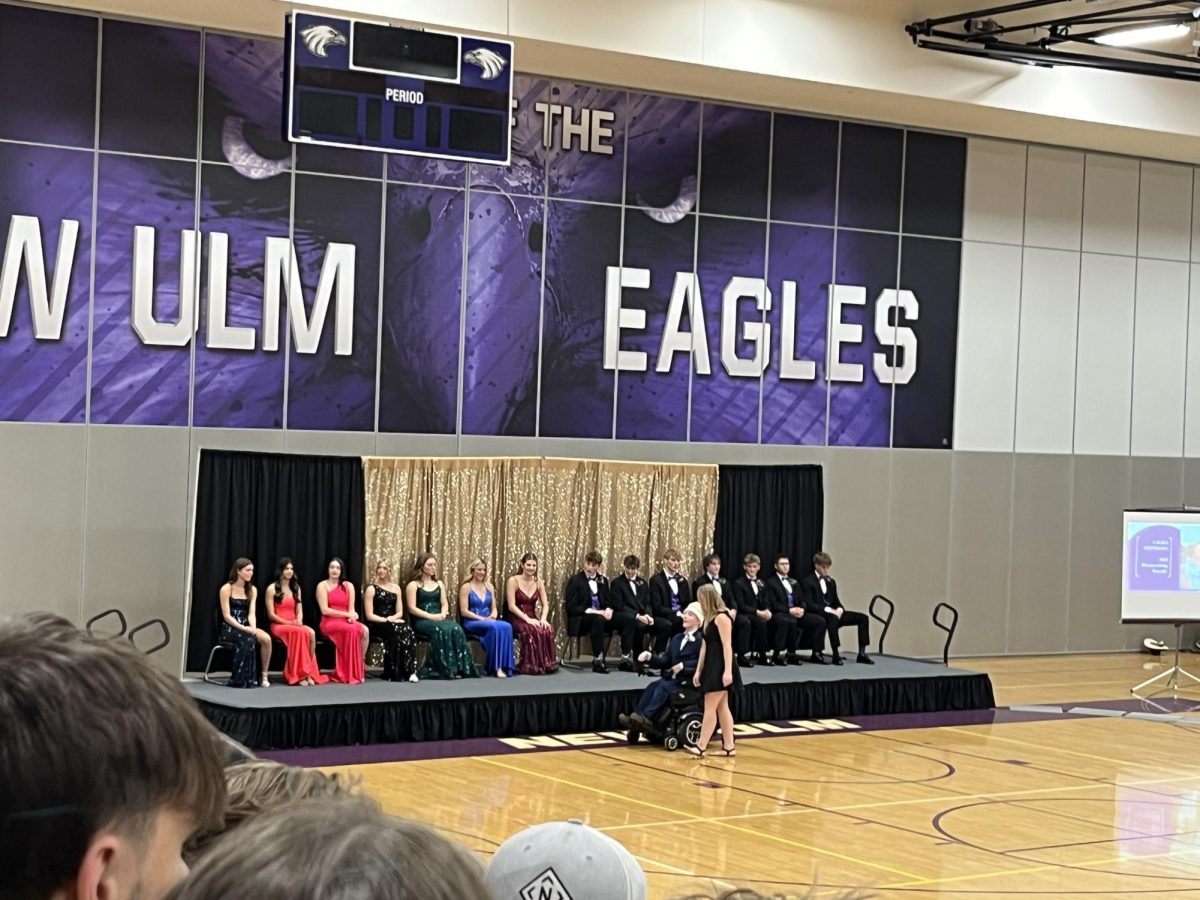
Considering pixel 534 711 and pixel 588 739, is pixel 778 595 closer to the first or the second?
pixel 588 739

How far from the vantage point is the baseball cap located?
174 centimetres

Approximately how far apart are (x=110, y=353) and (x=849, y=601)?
9.19 meters

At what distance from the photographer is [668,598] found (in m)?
17.2

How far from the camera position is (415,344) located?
16984 millimetres

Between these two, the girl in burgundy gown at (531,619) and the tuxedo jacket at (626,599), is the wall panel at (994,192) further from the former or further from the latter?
the girl in burgundy gown at (531,619)

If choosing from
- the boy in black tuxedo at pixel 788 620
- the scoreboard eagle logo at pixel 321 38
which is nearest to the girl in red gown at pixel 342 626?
the boy in black tuxedo at pixel 788 620

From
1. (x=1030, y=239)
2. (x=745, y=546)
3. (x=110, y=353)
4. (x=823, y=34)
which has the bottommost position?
(x=745, y=546)

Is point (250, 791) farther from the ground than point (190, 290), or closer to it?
closer to it

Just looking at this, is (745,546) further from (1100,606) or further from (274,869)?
(274,869)

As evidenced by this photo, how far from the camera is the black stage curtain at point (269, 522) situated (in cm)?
1519

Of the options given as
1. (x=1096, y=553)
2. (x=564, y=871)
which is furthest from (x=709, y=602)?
(x=564, y=871)

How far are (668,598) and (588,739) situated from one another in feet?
9.39

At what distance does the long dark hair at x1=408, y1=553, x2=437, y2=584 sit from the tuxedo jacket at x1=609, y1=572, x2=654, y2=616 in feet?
6.02

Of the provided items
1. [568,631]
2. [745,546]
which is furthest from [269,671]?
[745,546]
